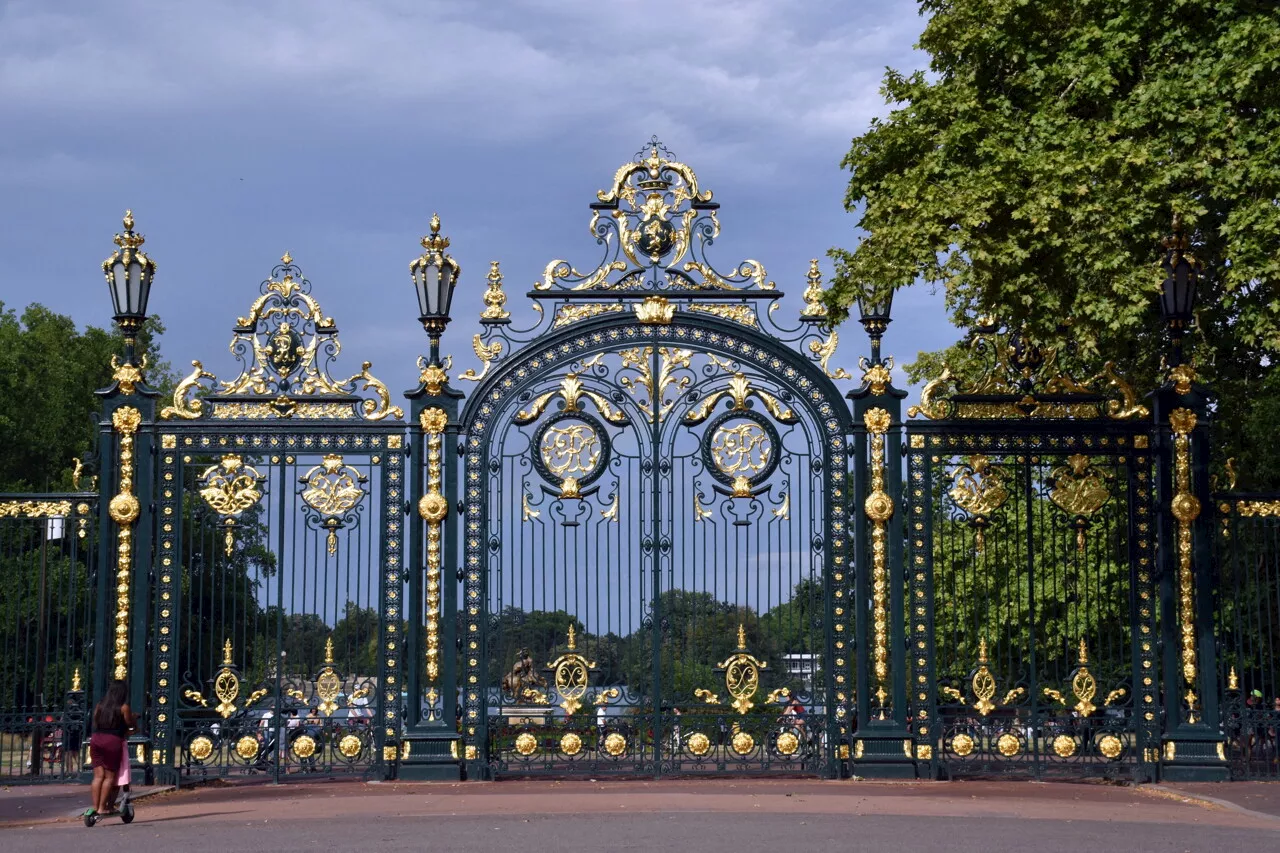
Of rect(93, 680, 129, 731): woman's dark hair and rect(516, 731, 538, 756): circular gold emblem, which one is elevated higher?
rect(93, 680, 129, 731): woman's dark hair

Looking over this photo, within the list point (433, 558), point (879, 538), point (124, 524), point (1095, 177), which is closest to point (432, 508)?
point (433, 558)

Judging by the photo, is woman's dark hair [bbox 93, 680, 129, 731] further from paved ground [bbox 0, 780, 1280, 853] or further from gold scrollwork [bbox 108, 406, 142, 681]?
gold scrollwork [bbox 108, 406, 142, 681]

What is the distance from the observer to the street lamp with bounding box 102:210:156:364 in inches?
616

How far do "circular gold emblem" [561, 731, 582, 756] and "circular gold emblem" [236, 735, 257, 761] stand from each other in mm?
3006

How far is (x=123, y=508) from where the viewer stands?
1538 centimetres

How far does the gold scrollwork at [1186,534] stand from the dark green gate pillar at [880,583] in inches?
105

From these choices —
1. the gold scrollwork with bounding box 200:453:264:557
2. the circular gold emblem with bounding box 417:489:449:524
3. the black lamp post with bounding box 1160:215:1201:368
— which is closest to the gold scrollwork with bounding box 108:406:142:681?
the gold scrollwork with bounding box 200:453:264:557

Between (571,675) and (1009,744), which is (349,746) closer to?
(571,675)

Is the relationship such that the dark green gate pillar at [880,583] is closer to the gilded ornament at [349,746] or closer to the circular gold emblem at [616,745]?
the circular gold emblem at [616,745]

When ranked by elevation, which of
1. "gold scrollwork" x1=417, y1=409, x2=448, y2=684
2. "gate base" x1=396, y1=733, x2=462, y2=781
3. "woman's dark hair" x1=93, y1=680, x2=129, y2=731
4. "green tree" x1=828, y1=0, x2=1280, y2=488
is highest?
"green tree" x1=828, y1=0, x2=1280, y2=488

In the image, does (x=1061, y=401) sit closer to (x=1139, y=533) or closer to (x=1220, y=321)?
(x=1139, y=533)

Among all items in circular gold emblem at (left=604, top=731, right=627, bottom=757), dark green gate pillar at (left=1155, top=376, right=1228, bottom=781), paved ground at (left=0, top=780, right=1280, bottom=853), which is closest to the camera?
paved ground at (left=0, top=780, right=1280, bottom=853)

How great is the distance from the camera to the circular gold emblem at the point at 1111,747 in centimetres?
1532

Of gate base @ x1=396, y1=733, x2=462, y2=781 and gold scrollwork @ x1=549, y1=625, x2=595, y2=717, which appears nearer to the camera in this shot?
gate base @ x1=396, y1=733, x2=462, y2=781
